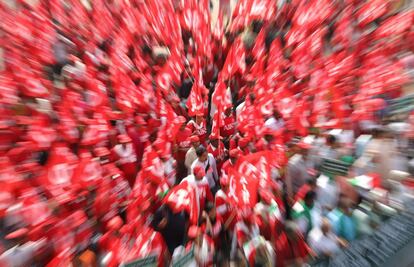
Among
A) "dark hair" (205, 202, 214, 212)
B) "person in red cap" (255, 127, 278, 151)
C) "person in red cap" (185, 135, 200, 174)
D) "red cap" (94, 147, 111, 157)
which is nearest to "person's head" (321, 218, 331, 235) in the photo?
"person in red cap" (255, 127, 278, 151)

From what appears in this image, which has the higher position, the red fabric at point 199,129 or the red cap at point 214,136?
the red fabric at point 199,129

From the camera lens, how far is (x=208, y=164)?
4.12 feet

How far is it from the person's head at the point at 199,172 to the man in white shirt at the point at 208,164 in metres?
0.01

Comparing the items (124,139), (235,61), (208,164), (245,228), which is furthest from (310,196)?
(235,61)

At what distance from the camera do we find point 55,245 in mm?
704

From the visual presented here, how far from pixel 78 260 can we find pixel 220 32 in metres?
1.03

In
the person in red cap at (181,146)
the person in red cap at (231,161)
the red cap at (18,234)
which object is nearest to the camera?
the red cap at (18,234)

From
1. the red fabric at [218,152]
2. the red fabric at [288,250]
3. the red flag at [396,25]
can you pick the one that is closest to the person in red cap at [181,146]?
the red fabric at [218,152]

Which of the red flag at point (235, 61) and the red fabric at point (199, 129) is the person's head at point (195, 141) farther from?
the red flag at point (235, 61)

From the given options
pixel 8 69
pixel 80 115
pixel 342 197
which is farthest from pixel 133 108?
pixel 342 197

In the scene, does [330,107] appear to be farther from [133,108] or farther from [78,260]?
[78,260]

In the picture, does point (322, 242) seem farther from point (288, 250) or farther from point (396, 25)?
point (396, 25)

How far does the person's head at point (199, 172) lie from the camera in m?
1.18

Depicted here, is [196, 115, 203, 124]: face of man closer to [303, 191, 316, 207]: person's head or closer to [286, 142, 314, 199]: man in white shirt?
[286, 142, 314, 199]: man in white shirt
